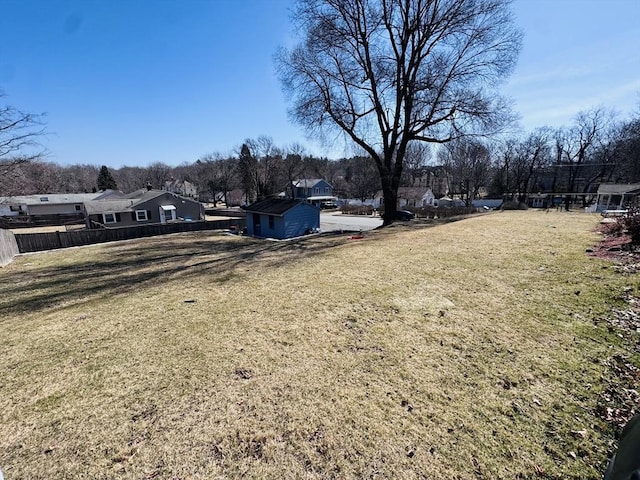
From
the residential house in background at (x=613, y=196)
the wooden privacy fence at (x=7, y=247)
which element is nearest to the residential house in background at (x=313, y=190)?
the residential house in background at (x=613, y=196)

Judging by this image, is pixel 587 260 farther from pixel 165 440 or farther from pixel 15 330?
pixel 15 330

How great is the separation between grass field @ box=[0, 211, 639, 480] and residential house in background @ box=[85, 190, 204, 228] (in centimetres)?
2774

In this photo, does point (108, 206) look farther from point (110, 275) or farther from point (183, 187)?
point (183, 187)

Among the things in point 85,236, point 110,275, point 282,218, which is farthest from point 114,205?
point 110,275

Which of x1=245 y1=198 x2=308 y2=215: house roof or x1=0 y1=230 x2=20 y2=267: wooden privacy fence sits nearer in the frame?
x1=0 y1=230 x2=20 y2=267: wooden privacy fence

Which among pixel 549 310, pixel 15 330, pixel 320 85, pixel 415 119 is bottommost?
pixel 15 330

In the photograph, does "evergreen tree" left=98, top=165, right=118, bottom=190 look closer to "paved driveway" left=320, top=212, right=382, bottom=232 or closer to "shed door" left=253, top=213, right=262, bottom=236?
"shed door" left=253, top=213, right=262, bottom=236

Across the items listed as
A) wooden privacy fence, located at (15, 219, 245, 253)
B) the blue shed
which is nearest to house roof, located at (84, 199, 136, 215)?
wooden privacy fence, located at (15, 219, 245, 253)

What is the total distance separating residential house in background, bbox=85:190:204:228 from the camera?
1157 inches

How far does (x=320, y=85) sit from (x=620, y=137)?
177ft

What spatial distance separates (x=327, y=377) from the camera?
342 centimetres

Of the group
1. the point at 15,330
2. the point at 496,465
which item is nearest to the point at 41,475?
the point at 496,465

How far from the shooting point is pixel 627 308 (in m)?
4.23

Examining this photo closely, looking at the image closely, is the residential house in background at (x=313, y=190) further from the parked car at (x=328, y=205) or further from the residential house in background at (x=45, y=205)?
the residential house in background at (x=45, y=205)
